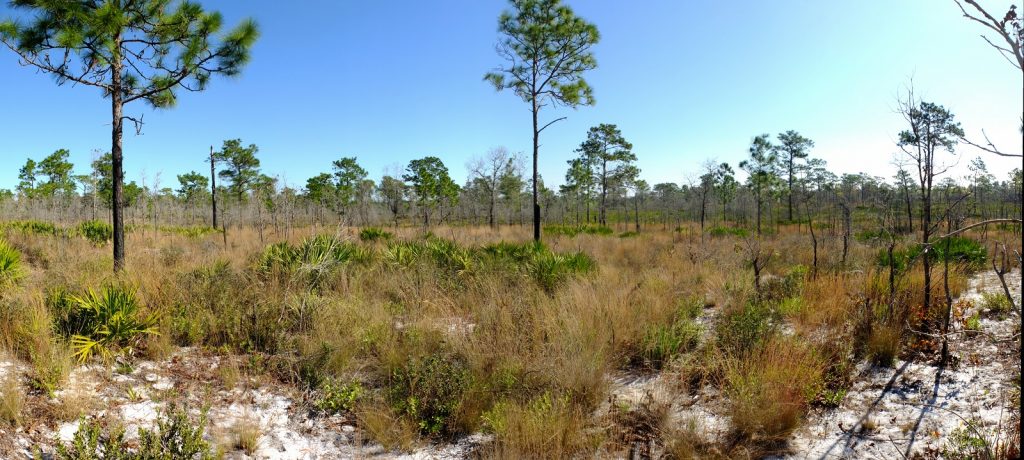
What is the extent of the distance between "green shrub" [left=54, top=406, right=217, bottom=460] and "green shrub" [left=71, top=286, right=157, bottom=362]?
157cm

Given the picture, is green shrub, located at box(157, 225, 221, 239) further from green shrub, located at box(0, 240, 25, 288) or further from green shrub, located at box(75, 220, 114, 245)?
green shrub, located at box(0, 240, 25, 288)

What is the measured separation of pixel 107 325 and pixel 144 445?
251cm

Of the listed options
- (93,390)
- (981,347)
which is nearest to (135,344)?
(93,390)

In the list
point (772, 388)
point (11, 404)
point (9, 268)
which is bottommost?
point (772, 388)

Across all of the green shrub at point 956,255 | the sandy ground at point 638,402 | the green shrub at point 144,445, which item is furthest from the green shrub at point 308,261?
the green shrub at point 956,255

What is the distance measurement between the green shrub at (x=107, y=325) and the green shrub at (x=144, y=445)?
5.16ft

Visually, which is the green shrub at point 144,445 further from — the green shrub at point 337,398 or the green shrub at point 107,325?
the green shrub at point 107,325

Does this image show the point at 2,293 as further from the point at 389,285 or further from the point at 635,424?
the point at 635,424

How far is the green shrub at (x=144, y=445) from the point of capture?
2.88 metres

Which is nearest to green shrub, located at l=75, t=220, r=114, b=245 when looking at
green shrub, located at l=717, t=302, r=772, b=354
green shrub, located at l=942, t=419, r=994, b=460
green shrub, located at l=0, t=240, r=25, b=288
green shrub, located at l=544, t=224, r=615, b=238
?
green shrub, located at l=0, t=240, r=25, b=288

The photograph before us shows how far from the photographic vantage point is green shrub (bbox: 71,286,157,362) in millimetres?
4480

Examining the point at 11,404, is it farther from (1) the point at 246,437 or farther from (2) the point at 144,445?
(1) the point at 246,437

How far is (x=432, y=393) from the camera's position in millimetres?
4105

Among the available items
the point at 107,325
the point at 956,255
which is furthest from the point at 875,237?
the point at 107,325
